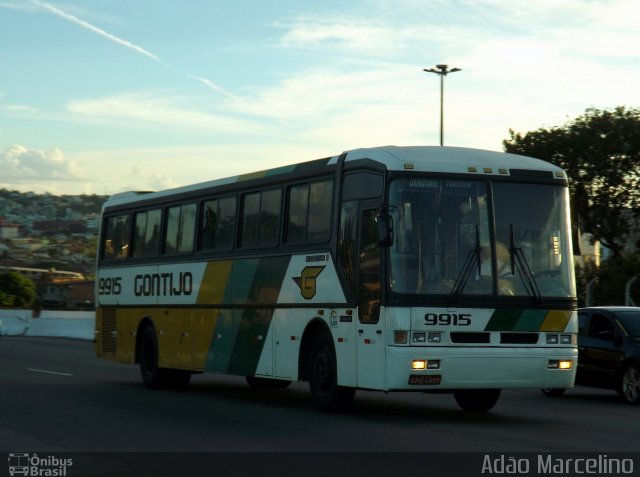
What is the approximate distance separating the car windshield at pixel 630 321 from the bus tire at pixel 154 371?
7.38 meters

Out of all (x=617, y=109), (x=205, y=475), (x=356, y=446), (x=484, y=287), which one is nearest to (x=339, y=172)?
(x=484, y=287)

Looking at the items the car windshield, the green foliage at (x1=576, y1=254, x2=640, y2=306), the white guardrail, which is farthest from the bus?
the white guardrail

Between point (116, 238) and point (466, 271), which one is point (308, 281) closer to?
point (466, 271)

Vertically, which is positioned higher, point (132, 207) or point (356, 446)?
point (132, 207)

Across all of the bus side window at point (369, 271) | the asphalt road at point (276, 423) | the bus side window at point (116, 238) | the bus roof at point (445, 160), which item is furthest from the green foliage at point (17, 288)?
the bus side window at point (369, 271)

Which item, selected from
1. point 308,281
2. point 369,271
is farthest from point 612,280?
point 369,271

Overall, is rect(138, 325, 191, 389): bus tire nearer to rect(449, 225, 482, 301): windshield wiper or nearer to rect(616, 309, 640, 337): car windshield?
rect(616, 309, 640, 337): car windshield

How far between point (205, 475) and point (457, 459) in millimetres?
2431

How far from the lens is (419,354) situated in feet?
49.0

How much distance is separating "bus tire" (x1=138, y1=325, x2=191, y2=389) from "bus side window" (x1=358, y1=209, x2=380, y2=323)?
7.15 m

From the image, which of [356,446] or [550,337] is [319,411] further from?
[356,446]

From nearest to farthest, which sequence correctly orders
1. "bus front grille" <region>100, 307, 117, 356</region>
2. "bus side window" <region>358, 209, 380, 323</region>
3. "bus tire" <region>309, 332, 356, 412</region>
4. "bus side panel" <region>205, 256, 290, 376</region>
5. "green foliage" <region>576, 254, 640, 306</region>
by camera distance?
"bus side window" <region>358, 209, 380, 323</region>, "bus tire" <region>309, 332, 356, 412</region>, "bus side panel" <region>205, 256, 290, 376</region>, "bus front grille" <region>100, 307, 117, 356</region>, "green foliage" <region>576, 254, 640, 306</region>

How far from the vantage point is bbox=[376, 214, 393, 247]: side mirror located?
14891 millimetres

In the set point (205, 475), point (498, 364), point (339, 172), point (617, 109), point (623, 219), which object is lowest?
point (205, 475)
